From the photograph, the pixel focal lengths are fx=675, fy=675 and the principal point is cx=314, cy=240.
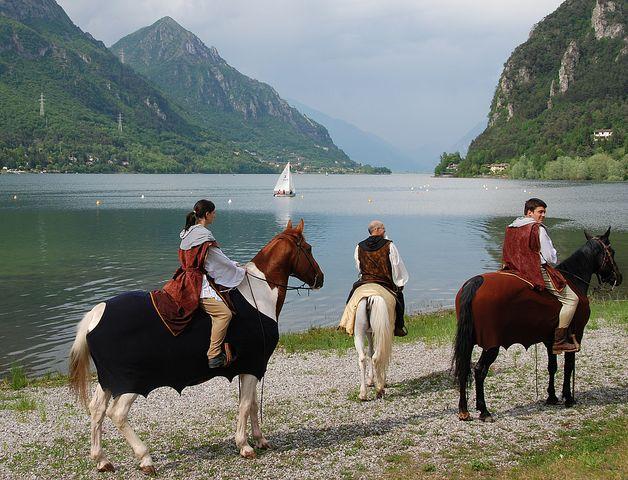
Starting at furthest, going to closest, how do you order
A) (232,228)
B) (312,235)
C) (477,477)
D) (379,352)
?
1. (232,228)
2. (312,235)
3. (379,352)
4. (477,477)

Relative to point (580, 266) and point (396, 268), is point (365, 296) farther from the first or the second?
point (580, 266)

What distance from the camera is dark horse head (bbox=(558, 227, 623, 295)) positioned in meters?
10.1

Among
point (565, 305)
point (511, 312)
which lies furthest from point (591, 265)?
point (511, 312)

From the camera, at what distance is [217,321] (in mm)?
7922

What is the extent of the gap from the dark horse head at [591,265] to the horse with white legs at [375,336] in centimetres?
275

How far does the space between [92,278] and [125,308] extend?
84.4 feet

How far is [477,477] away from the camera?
728 cm

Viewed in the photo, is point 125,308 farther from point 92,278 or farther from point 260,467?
point 92,278

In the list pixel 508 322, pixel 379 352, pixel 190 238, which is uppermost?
pixel 190 238

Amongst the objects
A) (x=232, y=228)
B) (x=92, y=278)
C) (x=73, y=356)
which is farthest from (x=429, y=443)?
(x=232, y=228)

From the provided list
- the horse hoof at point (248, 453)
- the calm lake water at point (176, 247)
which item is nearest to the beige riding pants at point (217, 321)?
the horse hoof at point (248, 453)

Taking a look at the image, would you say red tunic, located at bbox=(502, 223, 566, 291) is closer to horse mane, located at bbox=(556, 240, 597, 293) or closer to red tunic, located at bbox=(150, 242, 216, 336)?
horse mane, located at bbox=(556, 240, 597, 293)

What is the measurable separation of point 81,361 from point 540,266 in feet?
20.4

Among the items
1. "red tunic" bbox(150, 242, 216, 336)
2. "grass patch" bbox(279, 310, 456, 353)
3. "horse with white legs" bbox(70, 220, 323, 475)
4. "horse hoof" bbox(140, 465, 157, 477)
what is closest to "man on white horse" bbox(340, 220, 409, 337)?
"horse with white legs" bbox(70, 220, 323, 475)
